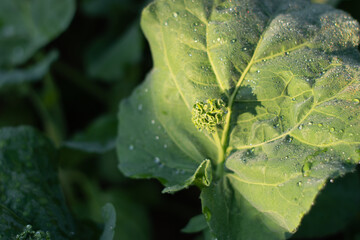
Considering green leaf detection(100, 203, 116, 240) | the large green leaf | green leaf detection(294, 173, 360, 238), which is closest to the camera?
the large green leaf

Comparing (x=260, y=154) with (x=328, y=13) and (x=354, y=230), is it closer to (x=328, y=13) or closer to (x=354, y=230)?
(x=328, y=13)

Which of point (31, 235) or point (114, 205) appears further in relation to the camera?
point (114, 205)

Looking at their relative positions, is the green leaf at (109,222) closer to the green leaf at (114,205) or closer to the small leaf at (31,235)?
the small leaf at (31,235)

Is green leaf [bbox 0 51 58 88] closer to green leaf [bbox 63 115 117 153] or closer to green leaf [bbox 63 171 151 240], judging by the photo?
green leaf [bbox 63 115 117 153]

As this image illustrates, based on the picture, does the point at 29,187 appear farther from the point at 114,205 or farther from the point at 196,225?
the point at 114,205

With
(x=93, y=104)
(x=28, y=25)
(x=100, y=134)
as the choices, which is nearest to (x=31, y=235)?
(x=100, y=134)

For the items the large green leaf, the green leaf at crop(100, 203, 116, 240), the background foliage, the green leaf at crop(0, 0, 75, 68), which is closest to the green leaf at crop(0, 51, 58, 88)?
the background foliage

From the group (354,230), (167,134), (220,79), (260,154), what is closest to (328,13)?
(220,79)
